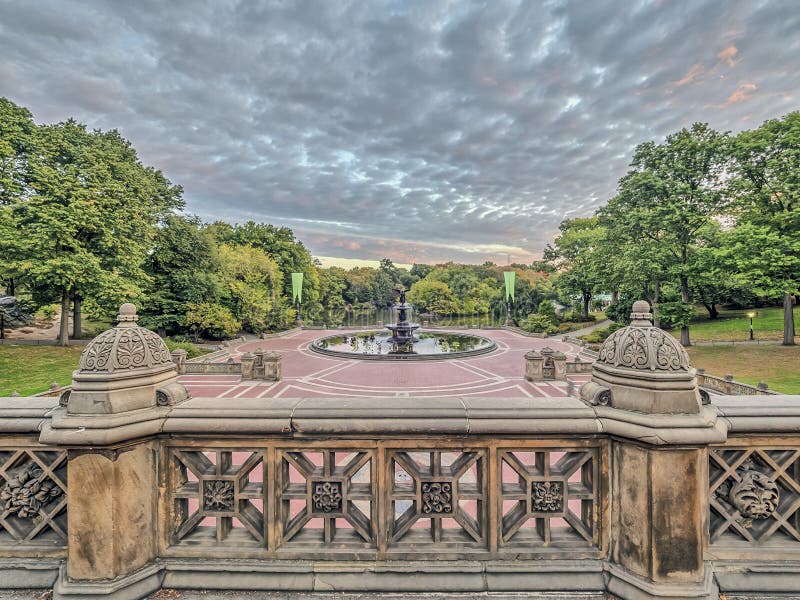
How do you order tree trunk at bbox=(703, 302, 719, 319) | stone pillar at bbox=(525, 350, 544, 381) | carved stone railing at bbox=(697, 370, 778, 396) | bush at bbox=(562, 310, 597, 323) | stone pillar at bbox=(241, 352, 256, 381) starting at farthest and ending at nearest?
bush at bbox=(562, 310, 597, 323) < tree trunk at bbox=(703, 302, 719, 319) < stone pillar at bbox=(241, 352, 256, 381) < stone pillar at bbox=(525, 350, 544, 381) < carved stone railing at bbox=(697, 370, 778, 396)

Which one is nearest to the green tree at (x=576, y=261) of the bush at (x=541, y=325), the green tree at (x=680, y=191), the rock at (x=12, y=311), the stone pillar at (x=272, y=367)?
the bush at (x=541, y=325)

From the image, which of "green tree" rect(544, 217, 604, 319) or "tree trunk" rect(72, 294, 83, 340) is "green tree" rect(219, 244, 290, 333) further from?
"green tree" rect(544, 217, 604, 319)

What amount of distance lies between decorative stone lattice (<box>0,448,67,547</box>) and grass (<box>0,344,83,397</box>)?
1507 centimetres

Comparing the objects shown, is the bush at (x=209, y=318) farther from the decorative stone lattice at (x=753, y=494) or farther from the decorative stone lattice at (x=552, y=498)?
the decorative stone lattice at (x=753, y=494)

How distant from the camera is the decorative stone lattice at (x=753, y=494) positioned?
90.8 inches

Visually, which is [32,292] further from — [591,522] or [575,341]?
[575,341]

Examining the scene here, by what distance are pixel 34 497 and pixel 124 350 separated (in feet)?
4.10

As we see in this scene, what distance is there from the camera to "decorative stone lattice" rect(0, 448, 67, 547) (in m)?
2.39

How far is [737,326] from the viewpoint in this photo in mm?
30047

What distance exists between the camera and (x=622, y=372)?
2.28 metres

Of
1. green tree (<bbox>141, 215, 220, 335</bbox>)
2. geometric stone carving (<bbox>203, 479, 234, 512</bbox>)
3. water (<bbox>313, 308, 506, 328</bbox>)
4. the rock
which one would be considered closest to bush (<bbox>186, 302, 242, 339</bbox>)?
green tree (<bbox>141, 215, 220, 335</bbox>)

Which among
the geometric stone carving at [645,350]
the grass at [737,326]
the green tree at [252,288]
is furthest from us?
the green tree at [252,288]

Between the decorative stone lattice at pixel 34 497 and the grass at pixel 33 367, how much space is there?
15074 millimetres

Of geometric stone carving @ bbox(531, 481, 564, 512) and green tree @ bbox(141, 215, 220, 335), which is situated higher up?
green tree @ bbox(141, 215, 220, 335)
